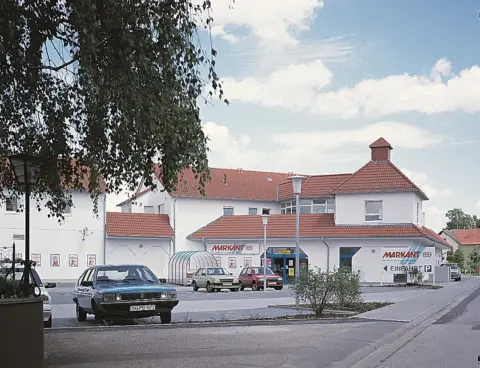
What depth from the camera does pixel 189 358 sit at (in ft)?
36.0

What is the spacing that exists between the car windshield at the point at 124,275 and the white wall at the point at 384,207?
35500 millimetres

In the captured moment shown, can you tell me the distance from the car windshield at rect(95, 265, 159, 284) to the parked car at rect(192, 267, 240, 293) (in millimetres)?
22580

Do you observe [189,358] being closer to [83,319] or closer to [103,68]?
[103,68]

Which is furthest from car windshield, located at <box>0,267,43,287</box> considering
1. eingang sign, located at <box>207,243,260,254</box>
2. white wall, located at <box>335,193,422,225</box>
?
A: white wall, located at <box>335,193,422,225</box>

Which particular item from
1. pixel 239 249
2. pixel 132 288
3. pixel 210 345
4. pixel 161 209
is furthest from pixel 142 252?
pixel 210 345

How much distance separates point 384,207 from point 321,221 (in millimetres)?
5053

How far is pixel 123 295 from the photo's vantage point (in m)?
17.2

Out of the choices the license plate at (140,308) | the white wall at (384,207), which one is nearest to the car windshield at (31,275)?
the license plate at (140,308)

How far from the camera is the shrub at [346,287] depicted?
65.3 ft

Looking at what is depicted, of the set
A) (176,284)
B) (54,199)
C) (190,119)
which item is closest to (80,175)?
(54,199)

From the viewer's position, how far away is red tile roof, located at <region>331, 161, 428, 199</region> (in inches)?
2059

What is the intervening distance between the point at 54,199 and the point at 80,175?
62.0 inches

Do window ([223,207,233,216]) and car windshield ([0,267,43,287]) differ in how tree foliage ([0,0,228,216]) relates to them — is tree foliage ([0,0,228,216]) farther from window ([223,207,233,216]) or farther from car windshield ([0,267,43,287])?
window ([223,207,233,216])

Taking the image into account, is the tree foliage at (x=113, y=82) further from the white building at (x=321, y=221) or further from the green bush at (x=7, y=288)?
the white building at (x=321, y=221)
